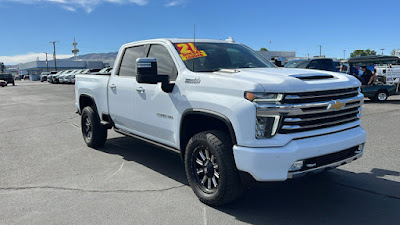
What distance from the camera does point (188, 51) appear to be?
464 cm

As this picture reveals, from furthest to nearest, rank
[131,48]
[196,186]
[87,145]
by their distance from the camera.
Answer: [87,145] < [131,48] < [196,186]

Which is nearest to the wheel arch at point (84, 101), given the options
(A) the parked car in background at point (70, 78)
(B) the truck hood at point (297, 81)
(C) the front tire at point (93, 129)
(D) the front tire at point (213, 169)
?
(C) the front tire at point (93, 129)

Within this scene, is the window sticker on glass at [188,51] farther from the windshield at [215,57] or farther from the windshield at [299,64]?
the windshield at [299,64]

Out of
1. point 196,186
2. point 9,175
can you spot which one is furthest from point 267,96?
point 9,175

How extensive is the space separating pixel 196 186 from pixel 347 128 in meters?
1.86

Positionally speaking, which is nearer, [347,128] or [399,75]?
[347,128]

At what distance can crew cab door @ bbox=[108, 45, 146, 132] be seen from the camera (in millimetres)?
5289

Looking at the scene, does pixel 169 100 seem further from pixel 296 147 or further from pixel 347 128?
pixel 347 128

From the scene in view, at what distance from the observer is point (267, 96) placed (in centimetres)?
336

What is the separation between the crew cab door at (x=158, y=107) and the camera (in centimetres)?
445

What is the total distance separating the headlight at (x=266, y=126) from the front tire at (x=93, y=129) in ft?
13.4

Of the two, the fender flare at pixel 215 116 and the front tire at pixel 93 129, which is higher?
the fender flare at pixel 215 116

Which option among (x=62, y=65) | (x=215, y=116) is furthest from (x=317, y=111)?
(x=62, y=65)

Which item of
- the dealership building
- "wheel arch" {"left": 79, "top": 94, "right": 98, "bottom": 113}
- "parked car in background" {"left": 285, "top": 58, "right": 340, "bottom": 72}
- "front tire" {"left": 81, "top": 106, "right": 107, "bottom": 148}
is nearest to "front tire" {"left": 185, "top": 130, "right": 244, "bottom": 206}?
"front tire" {"left": 81, "top": 106, "right": 107, "bottom": 148}
